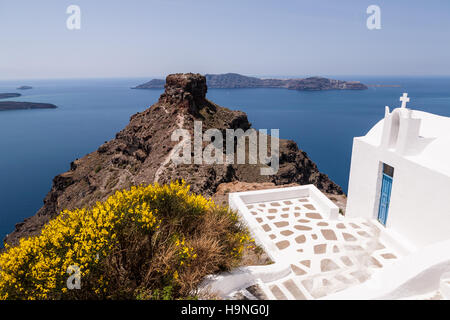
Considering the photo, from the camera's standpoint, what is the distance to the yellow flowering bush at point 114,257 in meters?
3.38

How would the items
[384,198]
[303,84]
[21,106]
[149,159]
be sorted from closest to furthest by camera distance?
[384,198], [149,159], [21,106], [303,84]

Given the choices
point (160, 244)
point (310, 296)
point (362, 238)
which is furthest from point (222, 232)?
point (362, 238)

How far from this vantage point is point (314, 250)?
20.1 feet

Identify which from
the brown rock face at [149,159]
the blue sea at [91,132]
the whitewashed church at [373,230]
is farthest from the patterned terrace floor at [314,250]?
the blue sea at [91,132]

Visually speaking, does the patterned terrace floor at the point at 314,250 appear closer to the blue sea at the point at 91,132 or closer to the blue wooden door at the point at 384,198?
the blue wooden door at the point at 384,198

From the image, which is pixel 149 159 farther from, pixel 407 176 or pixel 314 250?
pixel 407 176

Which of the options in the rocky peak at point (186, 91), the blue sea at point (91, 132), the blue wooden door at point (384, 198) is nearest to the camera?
the blue wooden door at point (384, 198)

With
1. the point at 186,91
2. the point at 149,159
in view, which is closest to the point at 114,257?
the point at 149,159

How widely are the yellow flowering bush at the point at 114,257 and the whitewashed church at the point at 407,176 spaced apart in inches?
148

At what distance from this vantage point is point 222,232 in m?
5.14

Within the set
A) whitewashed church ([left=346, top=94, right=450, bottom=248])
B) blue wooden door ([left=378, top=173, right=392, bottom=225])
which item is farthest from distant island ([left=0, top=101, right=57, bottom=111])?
blue wooden door ([left=378, top=173, right=392, bottom=225])

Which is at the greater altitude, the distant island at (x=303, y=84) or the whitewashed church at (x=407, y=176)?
the distant island at (x=303, y=84)

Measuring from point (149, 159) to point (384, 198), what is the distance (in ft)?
69.4

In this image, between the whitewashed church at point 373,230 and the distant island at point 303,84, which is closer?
the whitewashed church at point 373,230
